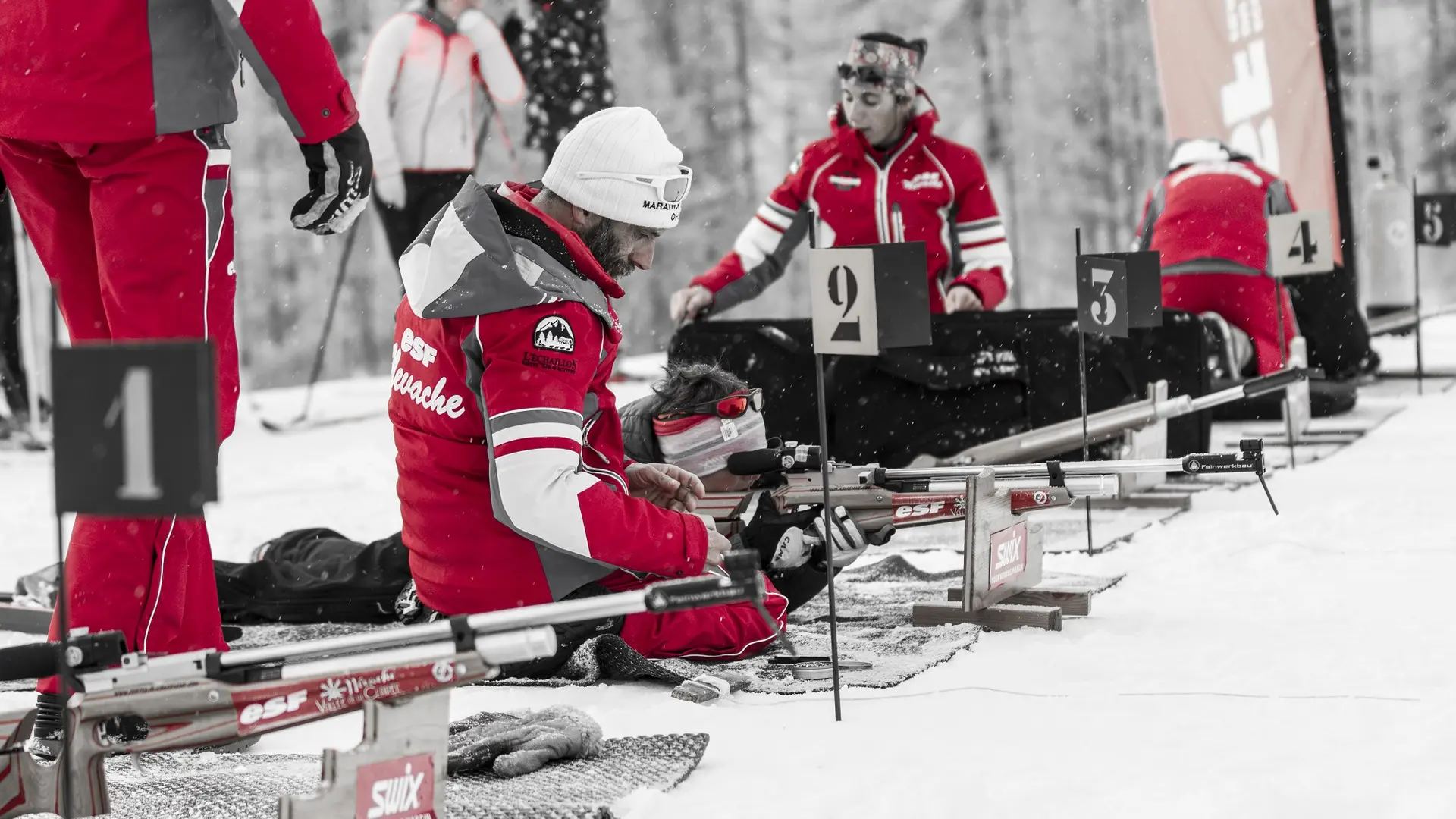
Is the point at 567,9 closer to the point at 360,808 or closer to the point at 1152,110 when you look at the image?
the point at 1152,110

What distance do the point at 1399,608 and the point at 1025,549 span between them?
65 centimetres

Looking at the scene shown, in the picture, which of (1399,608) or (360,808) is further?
(1399,608)

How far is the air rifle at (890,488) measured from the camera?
2.72m

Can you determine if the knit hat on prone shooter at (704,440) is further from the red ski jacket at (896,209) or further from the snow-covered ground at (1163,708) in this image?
the red ski jacket at (896,209)

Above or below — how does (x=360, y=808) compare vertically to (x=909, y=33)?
below

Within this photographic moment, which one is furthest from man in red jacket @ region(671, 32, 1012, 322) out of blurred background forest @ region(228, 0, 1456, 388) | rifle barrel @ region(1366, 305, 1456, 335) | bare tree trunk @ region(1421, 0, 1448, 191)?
bare tree trunk @ region(1421, 0, 1448, 191)

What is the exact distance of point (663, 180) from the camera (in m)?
2.37

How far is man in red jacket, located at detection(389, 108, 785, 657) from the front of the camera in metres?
2.16

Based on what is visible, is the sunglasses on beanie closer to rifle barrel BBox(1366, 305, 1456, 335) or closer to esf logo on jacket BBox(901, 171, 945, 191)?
esf logo on jacket BBox(901, 171, 945, 191)

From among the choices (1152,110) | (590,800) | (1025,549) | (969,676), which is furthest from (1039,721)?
(1152,110)

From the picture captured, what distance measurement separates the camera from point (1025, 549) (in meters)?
2.93

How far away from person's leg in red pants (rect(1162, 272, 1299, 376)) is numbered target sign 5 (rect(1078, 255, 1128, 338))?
2.07 meters

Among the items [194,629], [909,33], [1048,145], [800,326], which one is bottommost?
[194,629]

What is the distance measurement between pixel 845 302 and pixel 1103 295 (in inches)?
48.4
